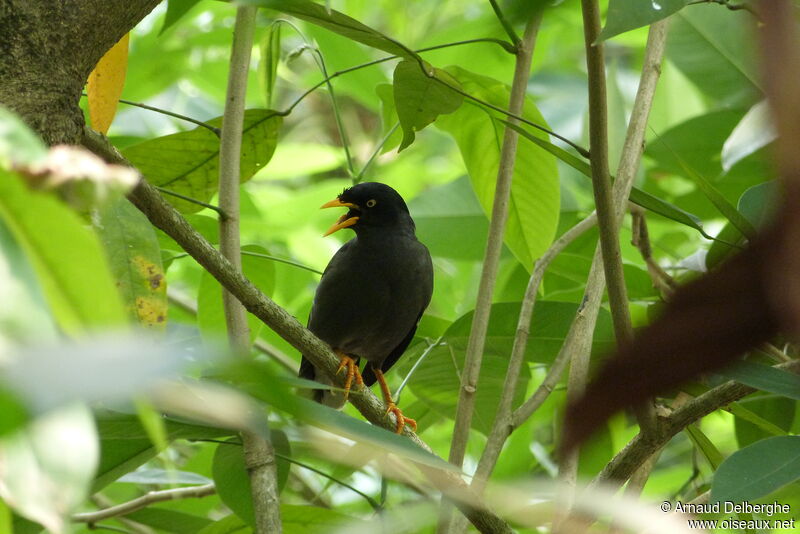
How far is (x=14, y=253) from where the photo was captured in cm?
51

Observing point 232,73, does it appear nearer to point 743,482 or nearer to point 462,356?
point 462,356

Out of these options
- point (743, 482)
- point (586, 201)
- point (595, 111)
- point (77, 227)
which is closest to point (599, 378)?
point (77, 227)

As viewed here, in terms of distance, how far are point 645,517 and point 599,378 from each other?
13 centimetres

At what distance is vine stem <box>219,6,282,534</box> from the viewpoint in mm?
1754

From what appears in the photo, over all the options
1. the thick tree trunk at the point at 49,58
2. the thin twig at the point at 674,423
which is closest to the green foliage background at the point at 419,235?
the thin twig at the point at 674,423

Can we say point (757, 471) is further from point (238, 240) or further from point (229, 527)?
point (229, 527)

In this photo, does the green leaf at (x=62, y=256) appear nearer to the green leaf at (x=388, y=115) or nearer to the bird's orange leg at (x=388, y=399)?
the green leaf at (x=388, y=115)

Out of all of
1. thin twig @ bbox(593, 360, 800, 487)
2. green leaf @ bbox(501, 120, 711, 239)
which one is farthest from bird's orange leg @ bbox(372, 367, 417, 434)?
green leaf @ bbox(501, 120, 711, 239)

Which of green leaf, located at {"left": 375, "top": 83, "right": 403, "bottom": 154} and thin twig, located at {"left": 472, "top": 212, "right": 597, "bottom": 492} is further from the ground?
green leaf, located at {"left": 375, "top": 83, "right": 403, "bottom": 154}

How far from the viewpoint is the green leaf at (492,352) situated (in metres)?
2.42

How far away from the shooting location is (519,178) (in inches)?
98.3

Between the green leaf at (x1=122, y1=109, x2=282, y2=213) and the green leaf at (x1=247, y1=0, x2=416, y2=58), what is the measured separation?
0.84 meters

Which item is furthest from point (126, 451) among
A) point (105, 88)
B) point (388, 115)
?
point (388, 115)

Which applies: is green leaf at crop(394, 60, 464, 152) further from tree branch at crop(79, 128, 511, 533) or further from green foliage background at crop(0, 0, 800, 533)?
tree branch at crop(79, 128, 511, 533)
